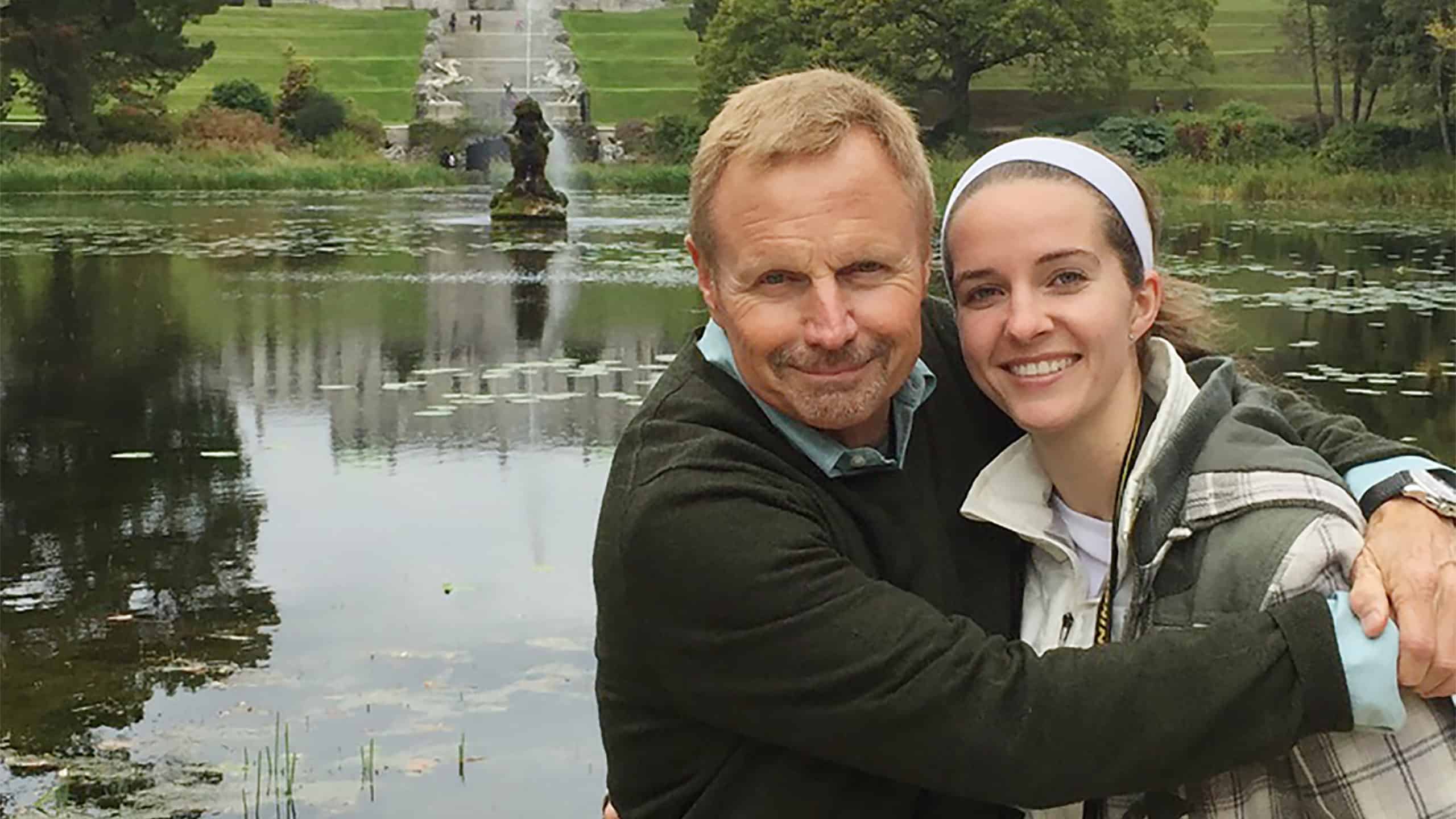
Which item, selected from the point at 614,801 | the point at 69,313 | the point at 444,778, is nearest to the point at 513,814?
the point at 444,778

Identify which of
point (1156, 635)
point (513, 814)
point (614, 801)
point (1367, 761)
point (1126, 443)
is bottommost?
point (513, 814)

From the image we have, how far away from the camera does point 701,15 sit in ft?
189

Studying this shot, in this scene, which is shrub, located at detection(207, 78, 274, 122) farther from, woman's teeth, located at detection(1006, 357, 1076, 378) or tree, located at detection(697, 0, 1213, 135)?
woman's teeth, located at detection(1006, 357, 1076, 378)

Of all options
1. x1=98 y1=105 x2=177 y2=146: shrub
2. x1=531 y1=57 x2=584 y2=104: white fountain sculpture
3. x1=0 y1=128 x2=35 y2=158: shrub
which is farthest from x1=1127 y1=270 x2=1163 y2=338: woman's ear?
x1=531 y1=57 x2=584 y2=104: white fountain sculpture

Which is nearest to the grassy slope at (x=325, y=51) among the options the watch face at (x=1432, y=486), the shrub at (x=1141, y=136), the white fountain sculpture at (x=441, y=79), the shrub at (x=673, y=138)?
the white fountain sculpture at (x=441, y=79)

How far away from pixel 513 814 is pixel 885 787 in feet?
7.42

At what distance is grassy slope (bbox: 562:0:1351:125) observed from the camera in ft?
160

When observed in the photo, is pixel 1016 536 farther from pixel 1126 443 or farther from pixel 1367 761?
pixel 1367 761

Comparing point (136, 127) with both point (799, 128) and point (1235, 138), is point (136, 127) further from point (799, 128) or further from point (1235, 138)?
point (799, 128)

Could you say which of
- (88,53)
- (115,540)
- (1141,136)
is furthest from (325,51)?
(115,540)

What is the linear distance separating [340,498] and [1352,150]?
3481 centimetres

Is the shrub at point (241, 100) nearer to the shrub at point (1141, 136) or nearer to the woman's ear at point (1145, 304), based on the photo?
the shrub at point (1141, 136)

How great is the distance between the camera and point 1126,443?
2176 millimetres

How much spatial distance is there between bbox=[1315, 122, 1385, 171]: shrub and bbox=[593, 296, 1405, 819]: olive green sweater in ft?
124
